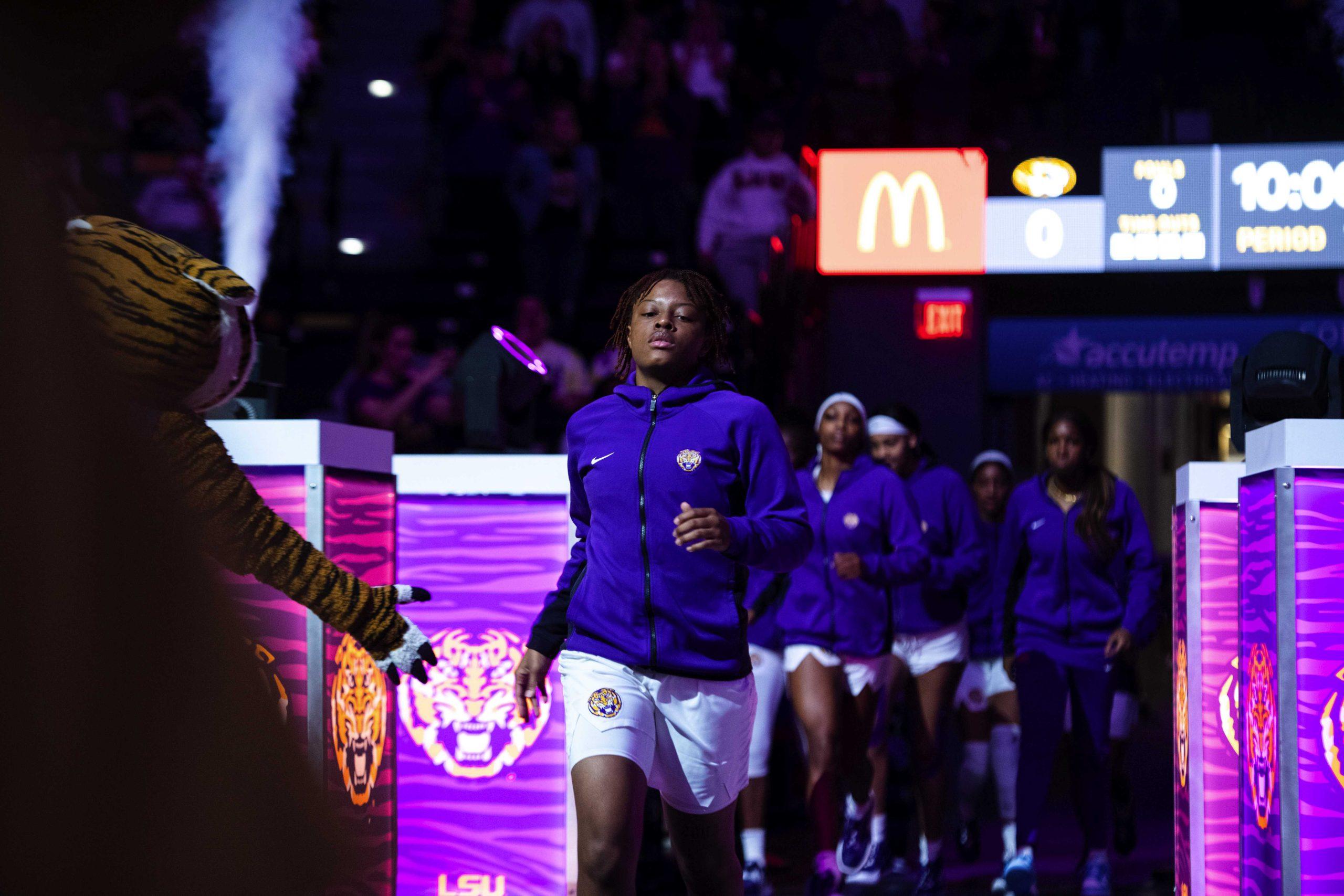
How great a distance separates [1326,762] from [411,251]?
370 inches

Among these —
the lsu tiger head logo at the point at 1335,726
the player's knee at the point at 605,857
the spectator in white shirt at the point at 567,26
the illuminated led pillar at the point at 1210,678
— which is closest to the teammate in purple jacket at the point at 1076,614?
the illuminated led pillar at the point at 1210,678

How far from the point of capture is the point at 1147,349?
11227 mm

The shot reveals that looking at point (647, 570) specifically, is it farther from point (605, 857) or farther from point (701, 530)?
point (605, 857)

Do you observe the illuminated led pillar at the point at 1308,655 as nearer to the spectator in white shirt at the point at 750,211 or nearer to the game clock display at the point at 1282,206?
the game clock display at the point at 1282,206

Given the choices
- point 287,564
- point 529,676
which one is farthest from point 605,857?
point 287,564

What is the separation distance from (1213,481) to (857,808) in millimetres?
2243

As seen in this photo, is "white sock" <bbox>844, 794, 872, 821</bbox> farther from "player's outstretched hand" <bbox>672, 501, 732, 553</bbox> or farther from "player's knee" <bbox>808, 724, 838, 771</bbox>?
"player's outstretched hand" <bbox>672, 501, 732, 553</bbox>

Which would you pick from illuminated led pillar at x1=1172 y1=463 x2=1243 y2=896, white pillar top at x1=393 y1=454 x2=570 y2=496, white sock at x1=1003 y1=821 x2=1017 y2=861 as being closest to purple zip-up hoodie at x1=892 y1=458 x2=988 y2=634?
white sock at x1=1003 y1=821 x2=1017 y2=861

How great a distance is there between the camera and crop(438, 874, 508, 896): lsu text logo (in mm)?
4648

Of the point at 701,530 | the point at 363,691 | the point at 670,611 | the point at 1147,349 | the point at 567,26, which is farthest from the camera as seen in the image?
the point at 567,26

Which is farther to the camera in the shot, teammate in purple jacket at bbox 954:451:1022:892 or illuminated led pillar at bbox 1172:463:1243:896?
teammate in purple jacket at bbox 954:451:1022:892

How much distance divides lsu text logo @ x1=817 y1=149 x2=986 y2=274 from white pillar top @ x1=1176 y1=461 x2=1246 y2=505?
18.3 feet

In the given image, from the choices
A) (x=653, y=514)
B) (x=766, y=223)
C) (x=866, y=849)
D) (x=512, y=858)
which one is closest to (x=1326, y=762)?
(x=653, y=514)

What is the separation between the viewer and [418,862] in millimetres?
4668
